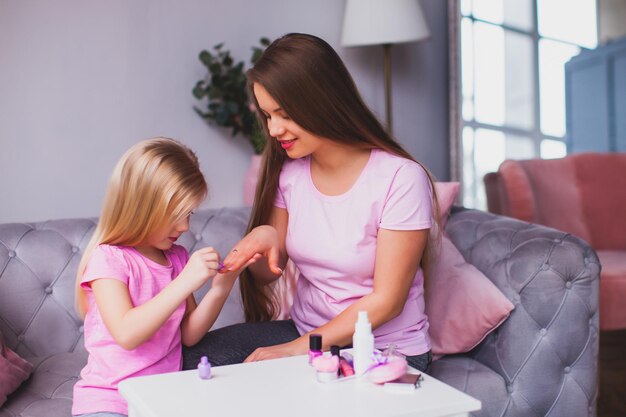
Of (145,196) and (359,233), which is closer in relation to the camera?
(145,196)

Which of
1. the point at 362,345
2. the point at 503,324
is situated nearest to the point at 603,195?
the point at 503,324

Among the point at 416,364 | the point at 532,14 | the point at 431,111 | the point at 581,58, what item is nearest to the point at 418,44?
the point at 431,111

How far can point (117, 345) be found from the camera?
1.45m

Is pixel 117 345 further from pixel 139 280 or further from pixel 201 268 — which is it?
pixel 201 268

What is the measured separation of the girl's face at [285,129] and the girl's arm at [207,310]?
26 centimetres

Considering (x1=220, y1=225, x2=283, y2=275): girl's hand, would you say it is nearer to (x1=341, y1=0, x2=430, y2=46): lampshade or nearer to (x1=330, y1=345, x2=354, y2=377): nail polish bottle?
(x1=330, y1=345, x2=354, y2=377): nail polish bottle

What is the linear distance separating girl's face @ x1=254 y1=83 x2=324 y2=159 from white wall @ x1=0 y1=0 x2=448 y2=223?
3.97ft

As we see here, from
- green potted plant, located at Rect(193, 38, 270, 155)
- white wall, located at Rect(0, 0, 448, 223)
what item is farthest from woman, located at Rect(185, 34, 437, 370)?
green potted plant, located at Rect(193, 38, 270, 155)

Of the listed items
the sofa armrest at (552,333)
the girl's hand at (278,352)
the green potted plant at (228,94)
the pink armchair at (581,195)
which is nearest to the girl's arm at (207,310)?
the girl's hand at (278,352)

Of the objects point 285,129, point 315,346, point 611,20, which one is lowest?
point 315,346

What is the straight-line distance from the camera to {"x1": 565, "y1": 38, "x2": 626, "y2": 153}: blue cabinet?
3.12 metres

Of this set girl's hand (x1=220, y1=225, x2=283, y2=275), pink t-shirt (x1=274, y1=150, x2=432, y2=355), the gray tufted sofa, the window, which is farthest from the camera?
the window

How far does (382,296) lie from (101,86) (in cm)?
184

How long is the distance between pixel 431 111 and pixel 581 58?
768mm
